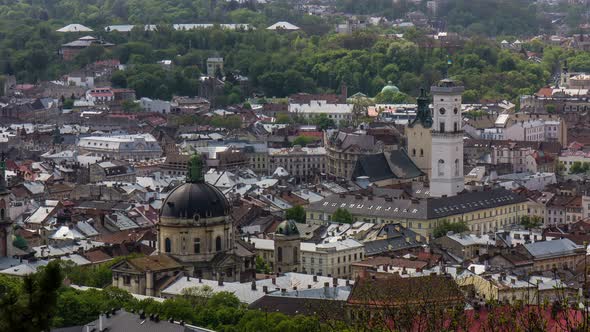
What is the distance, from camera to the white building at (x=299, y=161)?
335ft

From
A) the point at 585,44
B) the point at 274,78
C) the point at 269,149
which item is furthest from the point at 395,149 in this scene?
the point at 585,44

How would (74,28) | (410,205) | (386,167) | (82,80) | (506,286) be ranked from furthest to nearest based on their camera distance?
1. (74,28)
2. (82,80)
3. (386,167)
4. (410,205)
5. (506,286)

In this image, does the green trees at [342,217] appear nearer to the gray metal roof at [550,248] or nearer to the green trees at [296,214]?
the green trees at [296,214]

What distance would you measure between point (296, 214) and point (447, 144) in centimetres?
947

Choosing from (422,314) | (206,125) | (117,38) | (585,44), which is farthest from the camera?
(585,44)

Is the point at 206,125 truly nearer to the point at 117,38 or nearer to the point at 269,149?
the point at 269,149

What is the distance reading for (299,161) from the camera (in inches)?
4043

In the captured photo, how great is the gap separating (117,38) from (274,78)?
28022 millimetres

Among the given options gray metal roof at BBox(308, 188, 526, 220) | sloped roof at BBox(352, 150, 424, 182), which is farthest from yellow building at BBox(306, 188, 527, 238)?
sloped roof at BBox(352, 150, 424, 182)

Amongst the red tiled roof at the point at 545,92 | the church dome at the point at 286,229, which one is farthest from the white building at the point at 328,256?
the red tiled roof at the point at 545,92

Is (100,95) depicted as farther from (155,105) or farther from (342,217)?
(342,217)

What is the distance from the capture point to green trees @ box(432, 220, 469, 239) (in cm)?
7006

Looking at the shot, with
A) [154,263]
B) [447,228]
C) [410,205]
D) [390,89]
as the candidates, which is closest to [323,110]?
[390,89]

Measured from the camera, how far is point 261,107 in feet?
458
